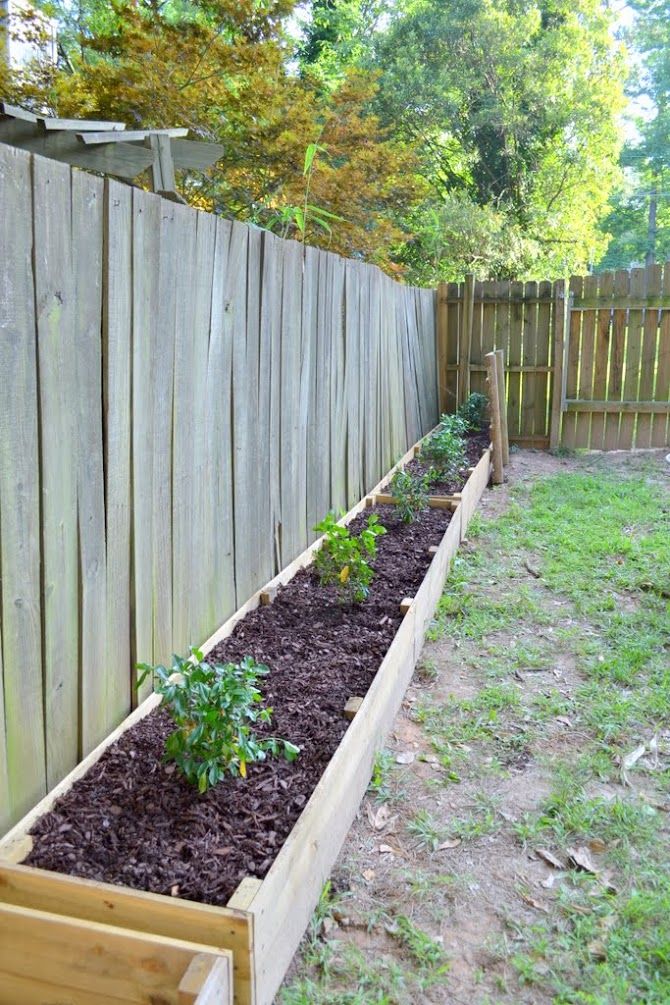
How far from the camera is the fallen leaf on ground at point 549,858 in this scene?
2.32 m

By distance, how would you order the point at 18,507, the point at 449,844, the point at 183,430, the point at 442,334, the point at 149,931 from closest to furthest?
the point at 149,931 → the point at 18,507 → the point at 449,844 → the point at 183,430 → the point at 442,334

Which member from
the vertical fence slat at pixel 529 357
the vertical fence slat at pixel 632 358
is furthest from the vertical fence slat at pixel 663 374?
the vertical fence slat at pixel 529 357

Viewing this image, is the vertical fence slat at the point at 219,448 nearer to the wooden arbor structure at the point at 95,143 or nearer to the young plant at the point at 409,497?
the wooden arbor structure at the point at 95,143

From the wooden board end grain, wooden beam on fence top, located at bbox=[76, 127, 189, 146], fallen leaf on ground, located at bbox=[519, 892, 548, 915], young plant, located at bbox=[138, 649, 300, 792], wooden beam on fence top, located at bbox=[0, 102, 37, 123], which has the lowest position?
fallen leaf on ground, located at bbox=[519, 892, 548, 915]

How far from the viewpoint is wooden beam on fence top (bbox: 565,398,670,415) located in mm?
8703

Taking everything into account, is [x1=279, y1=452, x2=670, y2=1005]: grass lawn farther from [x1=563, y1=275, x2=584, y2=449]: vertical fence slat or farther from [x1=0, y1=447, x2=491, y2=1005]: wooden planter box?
[x1=563, y1=275, x2=584, y2=449]: vertical fence slat

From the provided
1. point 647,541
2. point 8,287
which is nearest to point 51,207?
point 8,287

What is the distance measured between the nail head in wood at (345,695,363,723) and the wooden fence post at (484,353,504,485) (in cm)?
486

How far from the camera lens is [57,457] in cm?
200

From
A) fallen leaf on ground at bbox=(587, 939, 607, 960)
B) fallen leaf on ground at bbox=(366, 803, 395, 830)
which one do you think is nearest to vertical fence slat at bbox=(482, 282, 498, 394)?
fallen leaf on ground at bbox=(366, 803, 395, 830)

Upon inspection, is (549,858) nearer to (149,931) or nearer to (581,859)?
(581,859)

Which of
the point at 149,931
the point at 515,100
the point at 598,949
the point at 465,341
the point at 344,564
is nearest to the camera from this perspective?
the point at 149,931

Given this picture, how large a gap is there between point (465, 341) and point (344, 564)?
6042mm

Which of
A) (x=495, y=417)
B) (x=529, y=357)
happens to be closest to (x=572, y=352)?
(x=529, y=357)
